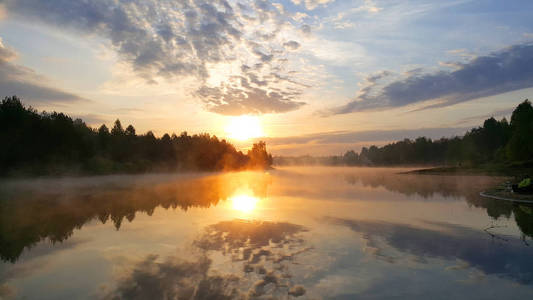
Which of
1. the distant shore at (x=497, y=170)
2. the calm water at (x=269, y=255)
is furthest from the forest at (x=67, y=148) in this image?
the distant shore at (x=497, y=170)

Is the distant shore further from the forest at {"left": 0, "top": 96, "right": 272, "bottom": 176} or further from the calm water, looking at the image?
the forest at {"left": 0, "top": 96, "right": 272, "bottom": 176}

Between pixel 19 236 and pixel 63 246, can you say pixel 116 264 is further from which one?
pixel 19 236

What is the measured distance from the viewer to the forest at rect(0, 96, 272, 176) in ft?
209

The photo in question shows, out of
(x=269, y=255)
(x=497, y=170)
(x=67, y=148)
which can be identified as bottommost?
(x=269, y=255)

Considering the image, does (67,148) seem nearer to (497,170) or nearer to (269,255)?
(269,255)

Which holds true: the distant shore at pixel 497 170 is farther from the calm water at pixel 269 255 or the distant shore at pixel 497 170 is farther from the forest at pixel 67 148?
the forest at pixel 67 148

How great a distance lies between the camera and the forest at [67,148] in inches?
2505

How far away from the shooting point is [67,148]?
72.2m

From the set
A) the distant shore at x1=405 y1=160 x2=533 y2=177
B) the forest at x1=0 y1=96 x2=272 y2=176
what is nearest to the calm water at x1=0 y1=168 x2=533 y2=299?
the forest at x1=0 y1=96 x2=272 y2=176

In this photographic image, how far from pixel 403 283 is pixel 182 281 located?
24.8ft

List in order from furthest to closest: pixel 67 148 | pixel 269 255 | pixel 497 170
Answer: pixel 497 170
pixel 67 148
pixel 269 255

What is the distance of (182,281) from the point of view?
10.6 m

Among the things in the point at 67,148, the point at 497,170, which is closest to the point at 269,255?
the point at 67,148

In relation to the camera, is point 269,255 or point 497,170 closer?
point 269,255
